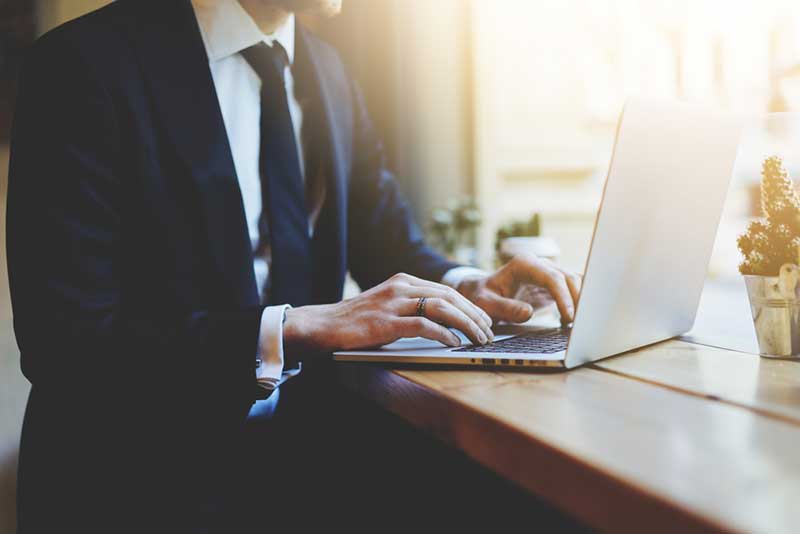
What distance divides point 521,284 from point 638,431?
1.74 feet

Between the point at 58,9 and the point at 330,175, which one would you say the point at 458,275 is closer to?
the point at 330,175

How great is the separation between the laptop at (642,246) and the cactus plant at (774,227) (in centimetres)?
6

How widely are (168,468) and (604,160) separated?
6.17ft

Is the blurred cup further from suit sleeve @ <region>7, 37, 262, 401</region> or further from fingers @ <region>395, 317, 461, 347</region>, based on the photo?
suit sleeve @ <region>7, 37, 262, 401</region>

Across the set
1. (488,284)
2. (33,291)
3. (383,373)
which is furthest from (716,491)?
(33,291)

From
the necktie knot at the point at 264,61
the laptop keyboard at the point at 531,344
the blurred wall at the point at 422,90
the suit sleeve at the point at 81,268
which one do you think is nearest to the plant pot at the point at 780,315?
the laptop keyboard at the point at 531,344

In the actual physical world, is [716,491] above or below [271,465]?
above

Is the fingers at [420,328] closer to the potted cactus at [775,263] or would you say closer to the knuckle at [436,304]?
the knuckle at [436,304]

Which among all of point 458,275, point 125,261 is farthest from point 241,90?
point 458,275

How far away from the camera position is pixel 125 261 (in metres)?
0.90

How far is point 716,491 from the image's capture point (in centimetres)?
33

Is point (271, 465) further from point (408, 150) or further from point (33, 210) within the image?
point (408, 150)

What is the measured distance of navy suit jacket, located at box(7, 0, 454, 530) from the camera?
28.4 inches

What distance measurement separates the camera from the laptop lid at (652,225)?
1.85ft
